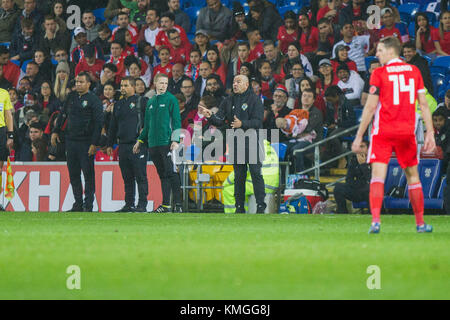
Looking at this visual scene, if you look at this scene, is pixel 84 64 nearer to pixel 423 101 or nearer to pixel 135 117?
pixel 135 117

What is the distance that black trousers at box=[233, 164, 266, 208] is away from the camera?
545 inches

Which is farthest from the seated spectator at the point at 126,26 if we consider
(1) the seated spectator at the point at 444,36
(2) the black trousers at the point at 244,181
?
(2) the black trousers at the point at 244,181

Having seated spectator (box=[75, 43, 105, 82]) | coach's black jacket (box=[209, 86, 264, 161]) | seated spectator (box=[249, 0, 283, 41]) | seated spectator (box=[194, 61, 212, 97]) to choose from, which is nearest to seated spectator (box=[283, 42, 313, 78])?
seated spectator (box=[249, 0, 283, 41])

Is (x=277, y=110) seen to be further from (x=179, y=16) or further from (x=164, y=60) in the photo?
(x=179, y=16)

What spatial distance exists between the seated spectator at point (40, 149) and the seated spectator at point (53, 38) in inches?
153

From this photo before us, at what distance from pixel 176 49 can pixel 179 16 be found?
1.39 meters

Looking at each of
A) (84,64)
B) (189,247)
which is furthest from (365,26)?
(189,247)

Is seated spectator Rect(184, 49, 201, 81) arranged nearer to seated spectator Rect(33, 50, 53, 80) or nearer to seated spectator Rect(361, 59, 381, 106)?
seated spectator Rect(33, 50, 53, 80)

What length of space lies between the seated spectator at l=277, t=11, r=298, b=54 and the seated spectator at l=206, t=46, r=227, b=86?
1270 mm

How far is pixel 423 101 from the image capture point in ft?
28.4

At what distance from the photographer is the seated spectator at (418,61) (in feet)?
52.9

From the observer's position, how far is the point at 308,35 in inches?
731

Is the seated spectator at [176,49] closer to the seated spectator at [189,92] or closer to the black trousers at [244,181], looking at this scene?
the seated spectator at [189,92]
